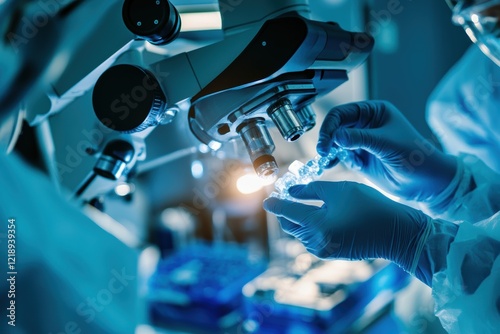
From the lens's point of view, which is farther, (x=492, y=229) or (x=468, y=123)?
(x=468, y=123)

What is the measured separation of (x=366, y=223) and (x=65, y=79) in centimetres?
66

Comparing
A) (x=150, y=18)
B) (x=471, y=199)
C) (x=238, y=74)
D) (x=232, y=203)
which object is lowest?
(x=232, y=203)

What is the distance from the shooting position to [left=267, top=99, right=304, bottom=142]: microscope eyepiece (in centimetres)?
76

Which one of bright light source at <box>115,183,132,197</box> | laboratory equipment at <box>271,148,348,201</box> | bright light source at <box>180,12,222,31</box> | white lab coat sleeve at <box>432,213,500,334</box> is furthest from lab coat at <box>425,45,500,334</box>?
bright light source at <box>115,183,132,197</box>

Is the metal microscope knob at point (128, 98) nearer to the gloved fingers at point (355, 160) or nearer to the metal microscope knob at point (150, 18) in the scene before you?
the metal microscope knob at point (150, 18)

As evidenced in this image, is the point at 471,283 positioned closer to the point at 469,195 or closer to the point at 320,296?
the point at 469,195

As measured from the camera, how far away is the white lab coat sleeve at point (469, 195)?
1172 millimetres

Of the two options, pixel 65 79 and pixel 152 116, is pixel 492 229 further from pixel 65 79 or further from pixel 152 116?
pixel 65 79

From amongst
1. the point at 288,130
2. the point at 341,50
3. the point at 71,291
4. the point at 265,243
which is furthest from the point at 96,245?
the point at 265,243

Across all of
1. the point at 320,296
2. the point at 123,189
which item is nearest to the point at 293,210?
the point at 123,189

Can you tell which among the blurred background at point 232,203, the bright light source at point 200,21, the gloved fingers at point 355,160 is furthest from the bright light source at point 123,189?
the gloved fingers at point 355,160

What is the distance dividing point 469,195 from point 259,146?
70 centimetres

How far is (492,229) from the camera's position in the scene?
92 cm

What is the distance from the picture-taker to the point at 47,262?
95 centimetres
